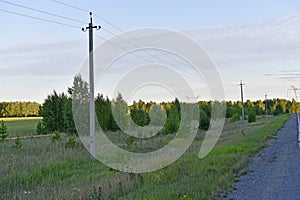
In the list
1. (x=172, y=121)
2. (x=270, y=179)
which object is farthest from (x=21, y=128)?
(x=270, y=179)

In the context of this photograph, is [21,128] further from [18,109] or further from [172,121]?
[18,109]

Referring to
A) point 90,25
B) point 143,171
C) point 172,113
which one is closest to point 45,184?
point 143,171

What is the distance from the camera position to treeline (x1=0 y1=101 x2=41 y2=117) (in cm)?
12038

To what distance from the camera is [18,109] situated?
12550cm

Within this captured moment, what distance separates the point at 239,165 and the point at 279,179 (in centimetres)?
265

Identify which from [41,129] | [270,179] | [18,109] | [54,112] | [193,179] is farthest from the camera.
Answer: [18,109]

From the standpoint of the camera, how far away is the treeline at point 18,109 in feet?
395

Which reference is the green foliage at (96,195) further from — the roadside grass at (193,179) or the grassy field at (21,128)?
the grassy field at (21,128)

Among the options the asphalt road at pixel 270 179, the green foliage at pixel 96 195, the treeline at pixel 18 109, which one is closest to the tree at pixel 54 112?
the asphalt road at pixel 270 179

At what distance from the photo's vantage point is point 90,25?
18.9 m

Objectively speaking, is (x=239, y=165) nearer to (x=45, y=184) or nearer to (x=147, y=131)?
(x=45, y=184)

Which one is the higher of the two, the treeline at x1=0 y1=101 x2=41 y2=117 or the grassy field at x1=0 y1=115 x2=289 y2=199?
the treeline at x1=0 y1=101 x2=41 y2=117

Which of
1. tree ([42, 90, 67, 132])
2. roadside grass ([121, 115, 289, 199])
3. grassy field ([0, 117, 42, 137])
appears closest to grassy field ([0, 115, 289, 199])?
roadside grass ([121, 115, 289, 199])

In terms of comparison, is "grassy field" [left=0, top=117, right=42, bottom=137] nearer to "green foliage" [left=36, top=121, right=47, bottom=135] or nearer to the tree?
"green foliage" [left=36, top=121, right=47, bottom=135]
